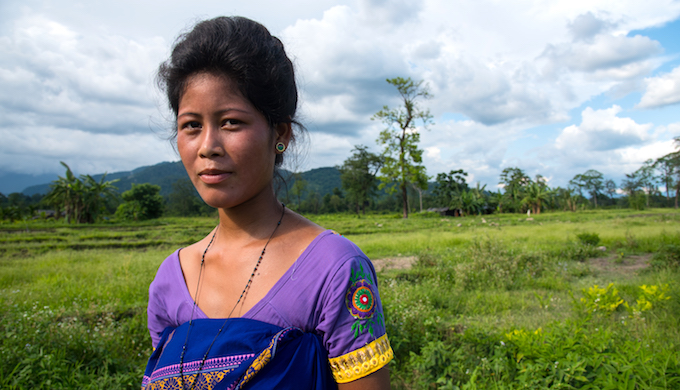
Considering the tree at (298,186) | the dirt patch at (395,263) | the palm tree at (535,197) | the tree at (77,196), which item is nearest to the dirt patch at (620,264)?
the dirt patch at (395,263)

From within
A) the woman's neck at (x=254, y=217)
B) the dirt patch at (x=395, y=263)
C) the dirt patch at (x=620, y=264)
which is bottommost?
the dirt patch at (x=620, y=264)

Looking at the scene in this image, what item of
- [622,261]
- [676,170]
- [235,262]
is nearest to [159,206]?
[622,261]

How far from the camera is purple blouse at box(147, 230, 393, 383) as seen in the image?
3.01ft

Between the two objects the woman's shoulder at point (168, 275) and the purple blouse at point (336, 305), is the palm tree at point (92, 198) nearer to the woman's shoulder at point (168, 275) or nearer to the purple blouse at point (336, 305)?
the woman's shoulder at point (168, 275)

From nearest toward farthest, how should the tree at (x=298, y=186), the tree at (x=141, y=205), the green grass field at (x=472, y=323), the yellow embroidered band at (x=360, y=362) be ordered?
1. the yellow embroidered band at (x=360, y=362)
2. the tree at (x=298, y=186)
3. the green grass field at (x=472, y=323)
4. the tree at (x=141, y=205)

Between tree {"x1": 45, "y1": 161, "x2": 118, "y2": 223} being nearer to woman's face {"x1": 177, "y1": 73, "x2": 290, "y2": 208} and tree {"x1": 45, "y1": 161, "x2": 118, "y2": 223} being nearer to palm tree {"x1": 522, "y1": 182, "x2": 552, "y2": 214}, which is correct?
woman's face {"x1": 177, "y1": 73, "x2": 290, "y2": 208}

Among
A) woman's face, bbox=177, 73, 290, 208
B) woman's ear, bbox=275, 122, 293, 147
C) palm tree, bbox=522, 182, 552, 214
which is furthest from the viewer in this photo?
palm tree, bbox=522, 182, 552, 214

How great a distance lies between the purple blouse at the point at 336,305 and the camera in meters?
0.92

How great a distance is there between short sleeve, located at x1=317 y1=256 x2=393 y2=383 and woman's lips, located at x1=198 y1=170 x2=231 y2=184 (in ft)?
1.42

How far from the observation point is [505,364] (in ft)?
9.01

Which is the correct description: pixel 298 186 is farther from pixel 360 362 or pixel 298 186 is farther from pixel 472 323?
pixel 360 362

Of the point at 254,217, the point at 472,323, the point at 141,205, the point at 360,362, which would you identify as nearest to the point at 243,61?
the point at 254,217

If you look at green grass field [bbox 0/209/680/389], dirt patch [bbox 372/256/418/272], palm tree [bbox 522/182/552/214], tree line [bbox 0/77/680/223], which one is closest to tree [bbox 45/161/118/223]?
tree line [bbox 0/77/680/223]

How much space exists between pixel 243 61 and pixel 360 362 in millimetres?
868
